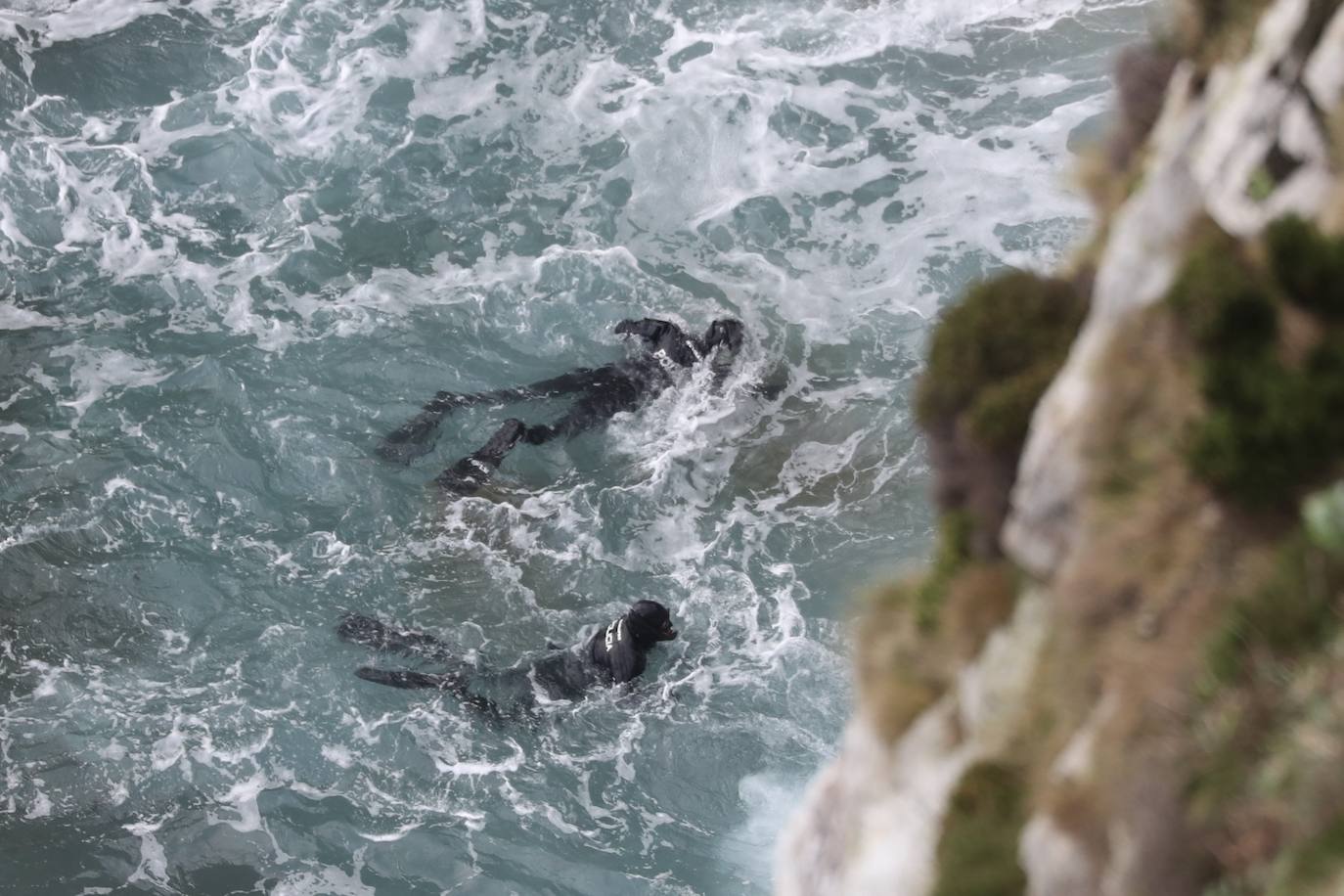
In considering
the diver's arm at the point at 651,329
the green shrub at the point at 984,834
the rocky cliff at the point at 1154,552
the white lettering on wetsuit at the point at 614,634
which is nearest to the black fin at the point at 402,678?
the white lettering on wetsuit at the point at 614,634

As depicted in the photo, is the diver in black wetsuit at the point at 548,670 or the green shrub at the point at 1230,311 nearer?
the green shrub at the point at 1230,311

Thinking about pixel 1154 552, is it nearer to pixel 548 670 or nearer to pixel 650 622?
pixel 650 622

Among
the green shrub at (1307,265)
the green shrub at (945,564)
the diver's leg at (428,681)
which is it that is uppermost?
the green shrub at (1307,265)

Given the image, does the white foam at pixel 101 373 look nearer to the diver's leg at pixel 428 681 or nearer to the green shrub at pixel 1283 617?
the diver's leg at pixel 428 681

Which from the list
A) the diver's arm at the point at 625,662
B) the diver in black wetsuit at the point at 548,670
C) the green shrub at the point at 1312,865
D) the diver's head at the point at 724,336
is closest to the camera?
the green shrub at the point at 1312,865

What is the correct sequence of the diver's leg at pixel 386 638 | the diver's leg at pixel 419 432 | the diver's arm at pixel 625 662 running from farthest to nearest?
1. the diver's leg at pixel 419 432
2. the diver's leg at pixel 386 638
3. the diver's arm at pixel 625 662

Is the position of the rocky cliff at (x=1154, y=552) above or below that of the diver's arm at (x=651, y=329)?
above
